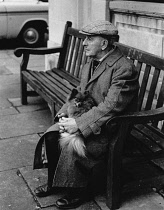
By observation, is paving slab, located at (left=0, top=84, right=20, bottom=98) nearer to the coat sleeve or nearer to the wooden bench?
the wooden bench

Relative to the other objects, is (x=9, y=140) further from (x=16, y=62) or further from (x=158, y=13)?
(x=16, y=62)

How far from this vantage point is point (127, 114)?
355 centimetres

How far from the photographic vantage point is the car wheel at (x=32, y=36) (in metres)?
12.4

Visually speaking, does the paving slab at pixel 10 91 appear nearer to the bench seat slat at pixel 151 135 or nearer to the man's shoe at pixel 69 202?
the bench seat slat at pixel 151 135

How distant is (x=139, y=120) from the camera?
358cm

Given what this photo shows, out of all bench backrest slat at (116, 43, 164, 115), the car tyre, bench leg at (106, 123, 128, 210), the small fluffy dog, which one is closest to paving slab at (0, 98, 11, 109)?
bench backrest slat at (116, 43, 164, 115)

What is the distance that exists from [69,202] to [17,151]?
1.38 metres

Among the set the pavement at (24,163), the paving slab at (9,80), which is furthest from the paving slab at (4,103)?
the paving slab at (9,80)

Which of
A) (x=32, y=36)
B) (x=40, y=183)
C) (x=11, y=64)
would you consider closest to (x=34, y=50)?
(x=40, y=183)

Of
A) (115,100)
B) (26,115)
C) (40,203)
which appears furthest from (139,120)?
(26,115)

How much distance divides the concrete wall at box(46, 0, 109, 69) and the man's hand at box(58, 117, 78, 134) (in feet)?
9.07

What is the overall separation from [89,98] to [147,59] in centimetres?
81

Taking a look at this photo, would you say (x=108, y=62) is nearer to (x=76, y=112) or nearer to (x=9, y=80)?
(x=76, y=112)

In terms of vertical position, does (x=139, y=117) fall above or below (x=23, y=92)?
above
